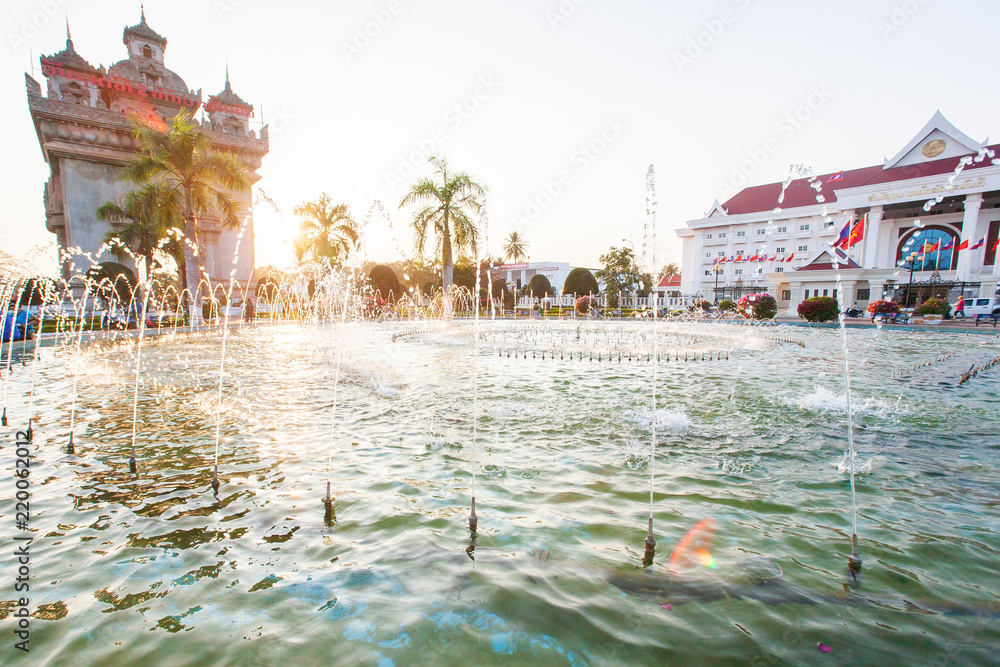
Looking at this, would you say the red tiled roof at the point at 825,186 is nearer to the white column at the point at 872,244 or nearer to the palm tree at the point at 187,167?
the white column at the point at 872,244

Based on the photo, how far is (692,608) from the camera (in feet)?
9.14

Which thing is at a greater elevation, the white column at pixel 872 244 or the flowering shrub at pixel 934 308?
the white column at pixel 872 244

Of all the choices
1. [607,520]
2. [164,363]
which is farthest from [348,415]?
[164,363]

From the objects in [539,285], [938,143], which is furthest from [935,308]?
[539,285]

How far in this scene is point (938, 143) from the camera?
134ft

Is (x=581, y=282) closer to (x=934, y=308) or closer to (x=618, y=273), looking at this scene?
(x=618, y=273)

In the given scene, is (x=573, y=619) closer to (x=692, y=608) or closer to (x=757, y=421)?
(x=692, y=608)

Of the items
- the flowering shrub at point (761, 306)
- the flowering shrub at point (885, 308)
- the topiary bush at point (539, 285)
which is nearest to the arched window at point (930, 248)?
the flowering shrub at point (885, 308)

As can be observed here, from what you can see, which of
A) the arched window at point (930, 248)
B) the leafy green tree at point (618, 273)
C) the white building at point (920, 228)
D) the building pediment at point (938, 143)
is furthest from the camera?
the leafy green tree at point (618, 273)

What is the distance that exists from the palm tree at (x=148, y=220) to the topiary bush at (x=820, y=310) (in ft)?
118

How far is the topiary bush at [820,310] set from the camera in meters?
29.4

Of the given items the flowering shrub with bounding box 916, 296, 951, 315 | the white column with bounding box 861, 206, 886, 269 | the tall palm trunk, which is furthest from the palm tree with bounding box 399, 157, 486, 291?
the white column with bounding box 861, 206, 886, 269

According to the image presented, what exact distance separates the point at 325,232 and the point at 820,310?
34.5 meters

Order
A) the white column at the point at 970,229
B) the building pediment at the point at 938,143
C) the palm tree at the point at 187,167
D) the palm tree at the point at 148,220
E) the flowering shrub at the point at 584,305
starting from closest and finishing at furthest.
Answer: the palm tree at the point at 187,167 < the palm tree at the point at 148,220 < the white column at the point at 970,229 < the building pediment at the point at 938,143 < the flowering shrub at the point at 584,305
